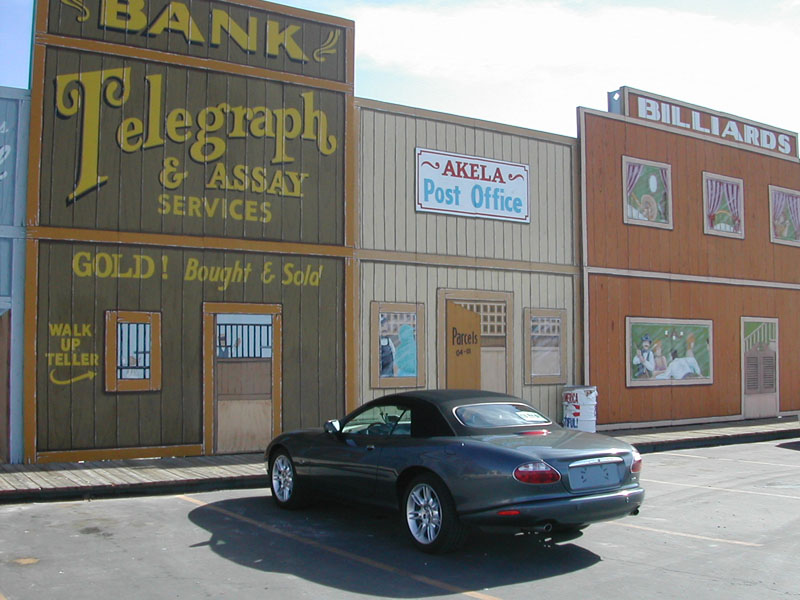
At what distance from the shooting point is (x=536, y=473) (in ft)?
21.9

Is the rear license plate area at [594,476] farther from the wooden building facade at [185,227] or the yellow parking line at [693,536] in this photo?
the wooden building facade at [185,227]

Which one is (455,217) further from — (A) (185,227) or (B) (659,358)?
(B) (659,358)

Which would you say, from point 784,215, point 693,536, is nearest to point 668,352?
point 784,215

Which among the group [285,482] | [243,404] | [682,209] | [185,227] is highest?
[682,209]

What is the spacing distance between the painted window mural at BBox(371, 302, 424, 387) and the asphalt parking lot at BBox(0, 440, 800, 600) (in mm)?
5269

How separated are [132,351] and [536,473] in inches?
316

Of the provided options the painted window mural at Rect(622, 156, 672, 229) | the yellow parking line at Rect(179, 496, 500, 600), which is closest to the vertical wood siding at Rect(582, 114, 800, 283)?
the painted window mural at Rect(622, 156, 672, 229)

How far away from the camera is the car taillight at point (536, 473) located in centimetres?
667

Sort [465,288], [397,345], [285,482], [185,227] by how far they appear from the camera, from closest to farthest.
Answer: [285,482]
[185,227]
[397,345]
[465,288]

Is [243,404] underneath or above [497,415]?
underneath

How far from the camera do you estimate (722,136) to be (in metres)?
21.3

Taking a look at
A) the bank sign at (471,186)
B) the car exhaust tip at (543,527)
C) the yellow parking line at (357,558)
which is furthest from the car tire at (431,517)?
the bank sign at (471,186)

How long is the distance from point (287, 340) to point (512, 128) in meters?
6.71

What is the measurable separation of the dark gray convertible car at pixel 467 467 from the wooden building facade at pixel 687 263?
1040 centimetres
